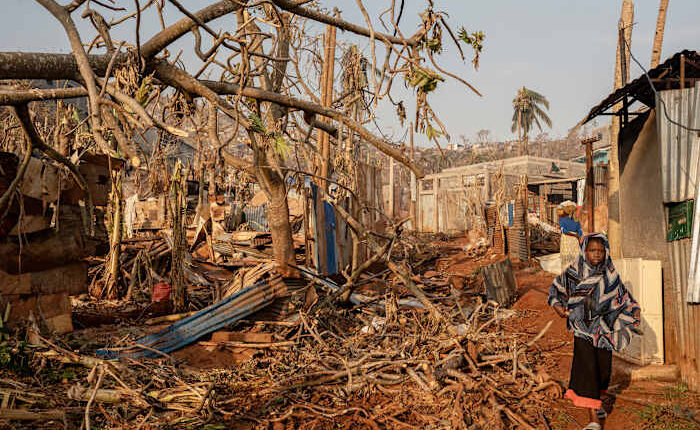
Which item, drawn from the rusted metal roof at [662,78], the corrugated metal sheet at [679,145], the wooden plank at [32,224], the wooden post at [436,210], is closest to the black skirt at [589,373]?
the corrugated metal sheet at [679,145]

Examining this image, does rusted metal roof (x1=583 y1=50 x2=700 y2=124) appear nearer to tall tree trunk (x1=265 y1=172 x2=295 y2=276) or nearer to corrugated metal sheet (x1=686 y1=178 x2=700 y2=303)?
corrugated metal sheet (x1=686 y1=178 x2=700 y2=303)

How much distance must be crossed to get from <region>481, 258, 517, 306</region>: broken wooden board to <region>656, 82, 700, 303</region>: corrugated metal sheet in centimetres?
360

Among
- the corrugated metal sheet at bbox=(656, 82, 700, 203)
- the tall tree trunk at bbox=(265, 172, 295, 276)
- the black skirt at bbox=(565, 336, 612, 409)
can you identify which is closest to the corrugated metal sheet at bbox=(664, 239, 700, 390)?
the corrugated metal sheet at bbox=(656, 82, 700, 203)

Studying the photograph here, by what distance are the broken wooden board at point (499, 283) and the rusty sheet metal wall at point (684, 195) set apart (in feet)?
10.9

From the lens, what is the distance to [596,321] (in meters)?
4.01

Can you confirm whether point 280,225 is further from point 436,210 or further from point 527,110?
point 527,110

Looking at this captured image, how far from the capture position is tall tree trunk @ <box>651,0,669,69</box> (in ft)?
29.1

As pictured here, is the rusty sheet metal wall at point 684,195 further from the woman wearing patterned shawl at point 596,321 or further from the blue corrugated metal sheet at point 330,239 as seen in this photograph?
the blue corrugated metal sheet at point 330,239

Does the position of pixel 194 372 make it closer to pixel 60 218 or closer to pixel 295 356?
pixel 295 356

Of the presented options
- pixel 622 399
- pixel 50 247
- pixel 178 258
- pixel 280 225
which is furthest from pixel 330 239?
pixel 622 399

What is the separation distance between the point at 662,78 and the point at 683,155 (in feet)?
5.01

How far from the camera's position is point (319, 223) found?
8.18 metres

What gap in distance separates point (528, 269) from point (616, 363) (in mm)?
6273

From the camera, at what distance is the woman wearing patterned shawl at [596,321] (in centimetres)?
393
